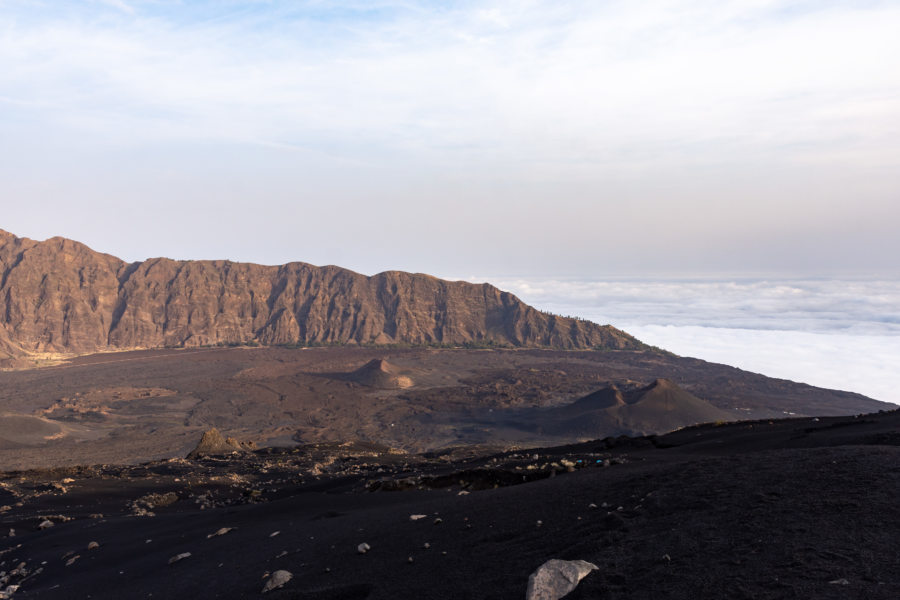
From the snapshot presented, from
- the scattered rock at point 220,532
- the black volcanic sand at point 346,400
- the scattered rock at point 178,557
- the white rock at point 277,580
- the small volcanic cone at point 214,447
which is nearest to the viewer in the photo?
the white rock at point 277,580

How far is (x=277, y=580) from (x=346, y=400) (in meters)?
64.6

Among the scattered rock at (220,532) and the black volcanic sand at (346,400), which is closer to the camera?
the scattered rock at (220,532)

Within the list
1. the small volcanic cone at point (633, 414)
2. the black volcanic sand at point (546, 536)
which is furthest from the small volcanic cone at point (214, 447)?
the small volcanic cone at point (633, 414)

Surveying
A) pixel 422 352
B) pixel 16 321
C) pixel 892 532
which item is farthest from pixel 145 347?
pixel 892 532

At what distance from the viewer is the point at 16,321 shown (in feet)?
377

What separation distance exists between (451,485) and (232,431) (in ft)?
156

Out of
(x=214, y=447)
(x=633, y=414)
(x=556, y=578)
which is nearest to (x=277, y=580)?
(x=556, y=578)

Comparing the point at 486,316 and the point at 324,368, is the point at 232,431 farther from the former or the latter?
the point at 486,316

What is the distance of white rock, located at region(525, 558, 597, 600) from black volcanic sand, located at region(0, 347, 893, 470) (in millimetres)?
41756

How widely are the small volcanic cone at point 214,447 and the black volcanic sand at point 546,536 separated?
1643 centimetres

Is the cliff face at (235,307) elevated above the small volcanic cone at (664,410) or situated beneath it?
elevated above

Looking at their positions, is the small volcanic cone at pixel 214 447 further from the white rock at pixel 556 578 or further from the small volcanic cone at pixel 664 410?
the small volcanic cone at pixel 664 410

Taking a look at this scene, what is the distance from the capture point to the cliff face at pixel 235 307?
11919 centimetres

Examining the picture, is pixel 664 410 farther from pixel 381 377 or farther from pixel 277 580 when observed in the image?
pixel 277 580
